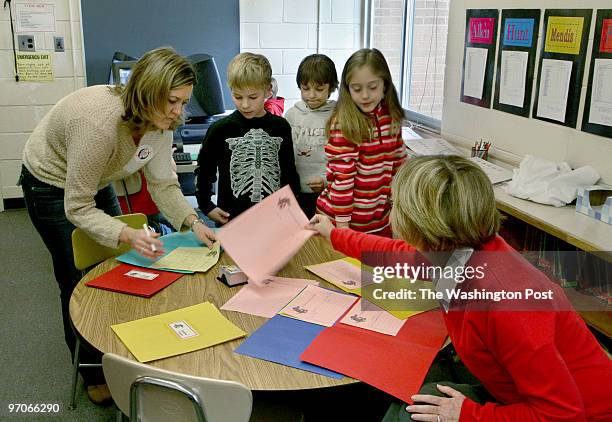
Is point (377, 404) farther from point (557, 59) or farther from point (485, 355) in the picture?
point (557, 59)

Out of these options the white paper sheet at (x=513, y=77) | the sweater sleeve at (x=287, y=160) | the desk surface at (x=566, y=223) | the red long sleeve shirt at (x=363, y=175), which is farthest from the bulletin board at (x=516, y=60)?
the sweater sleeve at (x=287, y=160)

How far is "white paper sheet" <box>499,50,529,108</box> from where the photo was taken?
9.14 feet

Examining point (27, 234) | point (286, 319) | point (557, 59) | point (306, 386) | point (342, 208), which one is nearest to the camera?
point (306, 386)

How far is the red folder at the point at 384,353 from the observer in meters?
1.34

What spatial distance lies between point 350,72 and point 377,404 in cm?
132

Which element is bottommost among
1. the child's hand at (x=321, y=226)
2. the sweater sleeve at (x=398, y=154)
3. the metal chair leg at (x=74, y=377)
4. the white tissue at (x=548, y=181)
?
the metal chair leg at (x=74, y=377)

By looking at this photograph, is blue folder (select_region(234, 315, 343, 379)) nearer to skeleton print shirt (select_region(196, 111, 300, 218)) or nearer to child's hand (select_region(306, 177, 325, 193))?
skeleton print shirt (select_region(196, 111, 300, 218))

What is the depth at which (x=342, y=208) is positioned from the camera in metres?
2.36

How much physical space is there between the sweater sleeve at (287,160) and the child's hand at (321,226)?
0.69m

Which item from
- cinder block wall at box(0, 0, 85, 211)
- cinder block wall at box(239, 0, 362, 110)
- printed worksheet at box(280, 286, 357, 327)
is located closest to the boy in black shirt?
printed worksheet at box(280, 286, 357, 327)

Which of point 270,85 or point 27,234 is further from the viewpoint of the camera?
point 27,234

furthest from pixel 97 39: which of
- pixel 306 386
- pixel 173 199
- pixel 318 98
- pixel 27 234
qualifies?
pixel 306 386

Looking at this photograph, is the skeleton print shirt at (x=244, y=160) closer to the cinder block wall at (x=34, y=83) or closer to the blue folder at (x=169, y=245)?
the blue folder at (x=169, y=245)

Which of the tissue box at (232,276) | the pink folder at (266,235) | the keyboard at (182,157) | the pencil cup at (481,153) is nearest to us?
the pink folder at (266,235)
